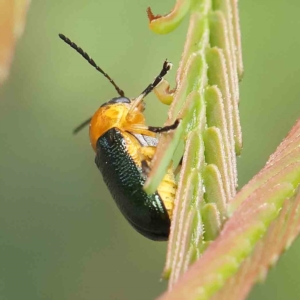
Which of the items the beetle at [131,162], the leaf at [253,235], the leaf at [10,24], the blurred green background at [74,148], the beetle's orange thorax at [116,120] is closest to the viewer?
the leaf at [253,235]

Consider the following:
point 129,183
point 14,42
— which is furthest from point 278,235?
point 129,183

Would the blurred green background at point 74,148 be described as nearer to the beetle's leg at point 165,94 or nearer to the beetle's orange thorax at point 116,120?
the beetle's orange thorax at point 116,120

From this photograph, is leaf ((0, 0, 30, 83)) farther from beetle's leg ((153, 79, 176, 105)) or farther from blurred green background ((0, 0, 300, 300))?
blurred green background ((0, 0, 300, 300))

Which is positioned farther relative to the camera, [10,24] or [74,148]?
[74,148]

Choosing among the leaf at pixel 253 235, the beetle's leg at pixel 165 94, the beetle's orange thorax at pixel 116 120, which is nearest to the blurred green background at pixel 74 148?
the beetle's orange thorax at pixel 116 120

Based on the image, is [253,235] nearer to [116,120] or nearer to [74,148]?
[116,120]

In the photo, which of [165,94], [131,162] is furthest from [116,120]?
[165,94]

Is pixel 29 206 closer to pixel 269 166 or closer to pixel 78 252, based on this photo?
pixel 78 252
